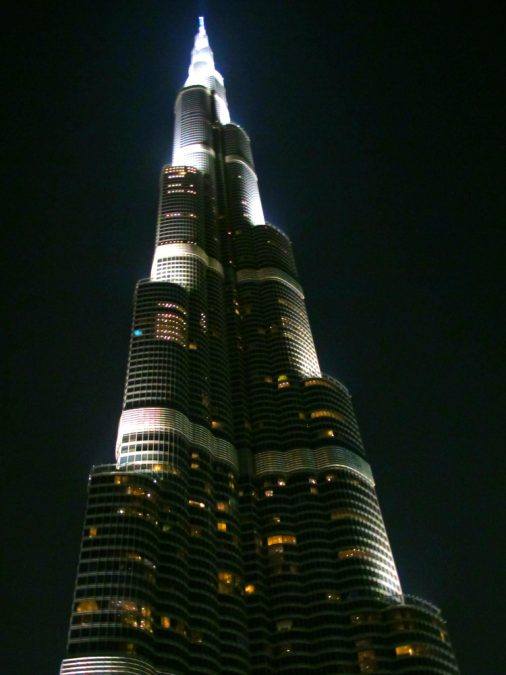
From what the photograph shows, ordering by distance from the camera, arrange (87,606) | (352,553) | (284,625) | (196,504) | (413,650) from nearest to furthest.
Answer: (87,606)
(413,650)
(284,625)
(196,504)
(352,553)

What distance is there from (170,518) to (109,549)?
22.5m

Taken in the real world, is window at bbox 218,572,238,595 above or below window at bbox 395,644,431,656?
above

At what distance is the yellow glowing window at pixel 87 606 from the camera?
458 feet

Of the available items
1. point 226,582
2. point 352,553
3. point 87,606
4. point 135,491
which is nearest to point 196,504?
point 226,582

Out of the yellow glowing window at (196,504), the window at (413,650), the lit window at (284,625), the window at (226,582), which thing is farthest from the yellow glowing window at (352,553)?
the yellow glowing window at (196,504)

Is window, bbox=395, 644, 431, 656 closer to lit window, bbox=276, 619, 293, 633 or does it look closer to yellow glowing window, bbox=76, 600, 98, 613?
lit window, bbox=276, 619, 293, 633

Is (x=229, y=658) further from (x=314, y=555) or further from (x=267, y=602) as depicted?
(x=314, y=555)

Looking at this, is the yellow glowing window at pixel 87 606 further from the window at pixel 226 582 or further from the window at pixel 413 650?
the window at pixel 413 650

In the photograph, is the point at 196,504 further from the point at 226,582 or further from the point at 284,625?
the point at 284,625

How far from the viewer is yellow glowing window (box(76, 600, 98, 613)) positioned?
139750 millimetres

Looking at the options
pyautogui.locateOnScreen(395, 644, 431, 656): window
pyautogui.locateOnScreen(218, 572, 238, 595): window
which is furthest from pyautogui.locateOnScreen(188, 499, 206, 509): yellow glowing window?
pyautogui.locateOnScreen(395, 644, 431, 656): window

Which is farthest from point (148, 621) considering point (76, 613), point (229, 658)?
point (229, 658)

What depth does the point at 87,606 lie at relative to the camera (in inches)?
5527

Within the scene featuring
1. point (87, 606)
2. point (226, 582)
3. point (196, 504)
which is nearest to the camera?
point (87, 606)
